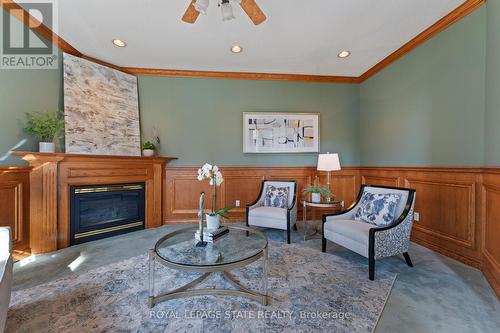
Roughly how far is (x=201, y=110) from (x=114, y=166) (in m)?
1.74

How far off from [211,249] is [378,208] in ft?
6.38

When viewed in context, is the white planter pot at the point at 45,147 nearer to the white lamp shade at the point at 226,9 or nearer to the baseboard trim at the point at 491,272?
the white lamp shade at the point at 226,9

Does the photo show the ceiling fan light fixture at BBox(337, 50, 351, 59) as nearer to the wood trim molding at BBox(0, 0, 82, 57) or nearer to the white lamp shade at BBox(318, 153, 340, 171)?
the white lamp shade at BBox(318, 153, 340, 171)

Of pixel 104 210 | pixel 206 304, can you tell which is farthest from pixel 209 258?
pixel 104 210

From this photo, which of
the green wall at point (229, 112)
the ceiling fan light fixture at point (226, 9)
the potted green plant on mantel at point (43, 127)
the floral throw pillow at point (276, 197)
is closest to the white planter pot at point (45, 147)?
A: the potted green plant on mantel at point (43, 127)

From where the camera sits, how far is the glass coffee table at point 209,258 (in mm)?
1555

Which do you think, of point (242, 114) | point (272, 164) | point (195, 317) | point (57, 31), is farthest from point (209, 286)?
point (57, 31)

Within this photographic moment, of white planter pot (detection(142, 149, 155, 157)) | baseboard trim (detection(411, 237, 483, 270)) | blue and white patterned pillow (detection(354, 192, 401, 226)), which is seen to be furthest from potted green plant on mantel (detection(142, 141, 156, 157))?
baseboard trim (detection(411, 237, 483, 270))

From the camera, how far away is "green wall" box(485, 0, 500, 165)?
197 cm

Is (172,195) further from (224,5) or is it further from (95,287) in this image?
(224,5)

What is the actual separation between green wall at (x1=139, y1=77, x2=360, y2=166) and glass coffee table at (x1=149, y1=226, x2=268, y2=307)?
2.21m

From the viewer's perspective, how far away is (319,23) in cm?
263

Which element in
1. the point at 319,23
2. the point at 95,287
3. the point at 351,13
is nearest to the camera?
the point at 95,287

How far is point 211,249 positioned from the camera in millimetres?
1817
